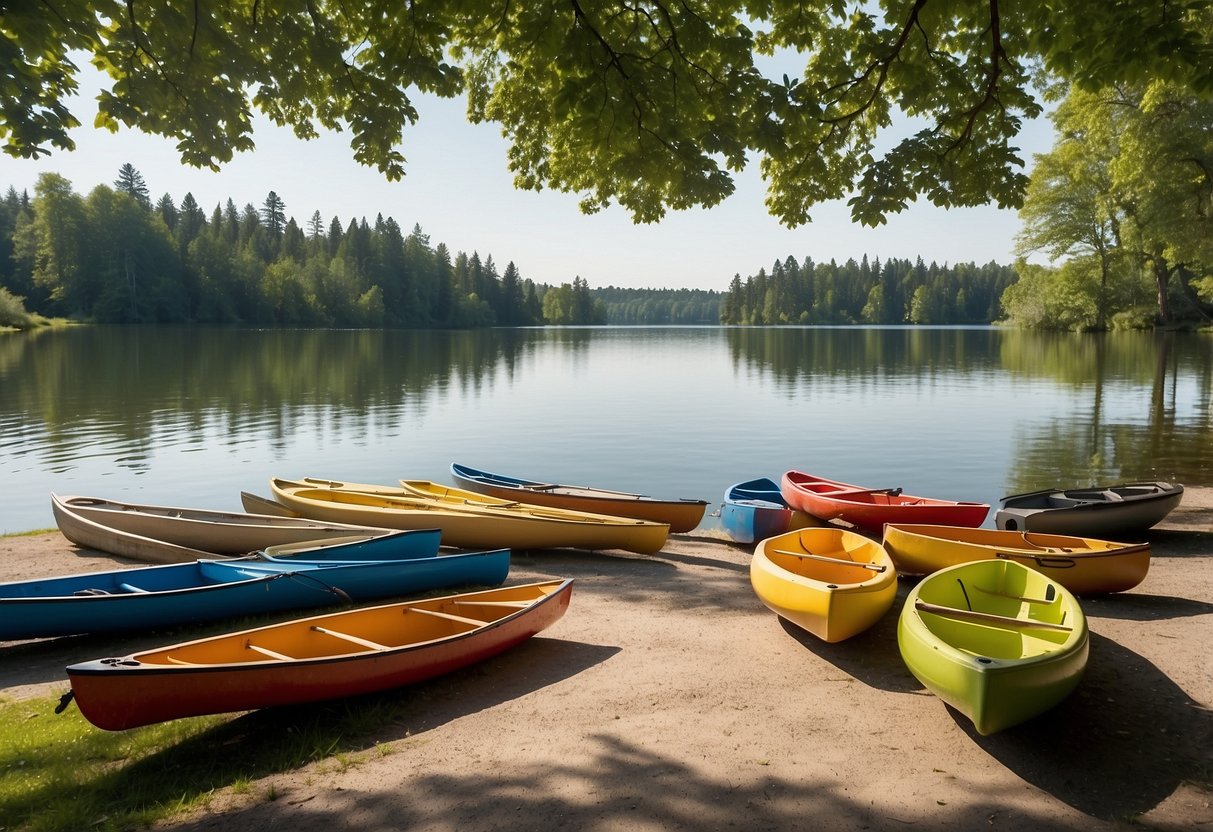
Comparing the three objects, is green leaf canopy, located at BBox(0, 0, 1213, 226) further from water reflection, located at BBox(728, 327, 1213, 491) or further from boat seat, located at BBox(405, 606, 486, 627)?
water reflection, located at BBox(728, 327, 1213, 491)

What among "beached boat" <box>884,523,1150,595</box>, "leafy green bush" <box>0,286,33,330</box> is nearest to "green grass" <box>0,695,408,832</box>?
"beached boat" <box>884,523,1150,595</box>

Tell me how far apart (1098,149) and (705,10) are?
37.1 meters

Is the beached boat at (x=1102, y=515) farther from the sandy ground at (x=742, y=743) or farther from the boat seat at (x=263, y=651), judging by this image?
the boat seat at (x=263, y=651)

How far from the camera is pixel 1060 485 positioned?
1836 centimetres

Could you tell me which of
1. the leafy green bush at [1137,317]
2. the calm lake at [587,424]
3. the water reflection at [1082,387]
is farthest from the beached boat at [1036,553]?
the leafy green bush at [1137,317]

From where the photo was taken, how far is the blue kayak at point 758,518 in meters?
13.8

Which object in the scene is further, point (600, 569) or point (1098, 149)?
point (1098, 149)

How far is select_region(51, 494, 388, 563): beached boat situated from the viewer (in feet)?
37.7

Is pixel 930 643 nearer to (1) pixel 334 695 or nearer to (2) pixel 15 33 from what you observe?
(1) pixel 334 695

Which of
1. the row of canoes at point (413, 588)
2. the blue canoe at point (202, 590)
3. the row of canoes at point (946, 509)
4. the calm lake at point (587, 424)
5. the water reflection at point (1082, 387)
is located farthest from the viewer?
the water reflection at point (1082, 387)

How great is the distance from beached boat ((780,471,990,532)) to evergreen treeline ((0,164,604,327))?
246 feet

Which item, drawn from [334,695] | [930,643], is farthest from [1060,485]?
[334,695]

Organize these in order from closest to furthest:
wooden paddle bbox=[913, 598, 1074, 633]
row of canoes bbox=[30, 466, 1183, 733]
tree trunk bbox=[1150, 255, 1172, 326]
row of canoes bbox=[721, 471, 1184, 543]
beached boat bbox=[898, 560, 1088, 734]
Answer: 1. beached boat bbox=[898, 560, 1088, 734]
2. row of canoes bbox=[30, 466, 1183, 733]
3. wooden paddle bbox=[913, 598, 1074, 633]
4. row of canoes bbox=[721, 471, 1184, 543]
5. tree trunk bbox=[1150, 255, 1172, 326]

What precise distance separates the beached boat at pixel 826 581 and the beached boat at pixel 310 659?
2324 mm
